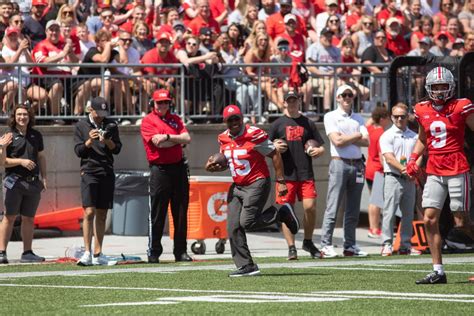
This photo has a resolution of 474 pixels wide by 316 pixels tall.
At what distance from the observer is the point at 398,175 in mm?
18953

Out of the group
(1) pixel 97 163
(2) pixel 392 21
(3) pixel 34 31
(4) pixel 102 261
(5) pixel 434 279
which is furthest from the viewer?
(2) pixel 392 21

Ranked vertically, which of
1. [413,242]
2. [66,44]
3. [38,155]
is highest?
[66,44]

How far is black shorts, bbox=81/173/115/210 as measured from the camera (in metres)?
17.3

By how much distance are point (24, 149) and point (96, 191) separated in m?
1.37

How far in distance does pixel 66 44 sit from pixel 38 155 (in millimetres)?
3647

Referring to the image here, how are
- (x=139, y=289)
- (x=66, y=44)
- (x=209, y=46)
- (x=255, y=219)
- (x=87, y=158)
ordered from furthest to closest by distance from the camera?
(x=209, y=46), (x=66, y=44), (x=87, y=158), (x=255, y=219), (x=139, y=289)

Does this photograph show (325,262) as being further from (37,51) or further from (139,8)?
(139,8)

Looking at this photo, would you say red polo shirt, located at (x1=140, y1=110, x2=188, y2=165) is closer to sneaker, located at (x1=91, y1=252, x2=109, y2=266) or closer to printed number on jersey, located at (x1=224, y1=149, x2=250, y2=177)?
sneaker, located at (x1=91, y1=252, x2=109, y2=266)

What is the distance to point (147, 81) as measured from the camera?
2236 centimetres

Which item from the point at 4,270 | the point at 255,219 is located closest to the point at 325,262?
the point at 255,219

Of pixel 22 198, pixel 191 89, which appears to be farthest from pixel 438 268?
pixel 191 89

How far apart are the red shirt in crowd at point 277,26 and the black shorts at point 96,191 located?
323 inches

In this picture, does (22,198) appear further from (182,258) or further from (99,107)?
(182,258)

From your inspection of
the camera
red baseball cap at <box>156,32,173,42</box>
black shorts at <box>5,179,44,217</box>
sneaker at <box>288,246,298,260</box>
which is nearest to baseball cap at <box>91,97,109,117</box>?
the camera
